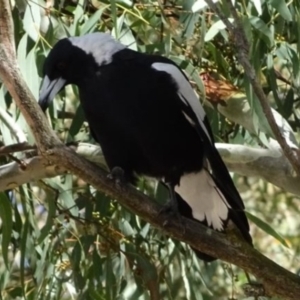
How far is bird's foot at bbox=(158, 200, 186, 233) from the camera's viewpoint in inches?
73.3

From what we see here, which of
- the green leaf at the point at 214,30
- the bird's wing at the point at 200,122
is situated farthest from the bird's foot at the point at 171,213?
the green leaf at the point at 214,30

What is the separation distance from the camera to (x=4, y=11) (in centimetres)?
174

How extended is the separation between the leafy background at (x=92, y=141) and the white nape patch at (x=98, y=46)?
51mm

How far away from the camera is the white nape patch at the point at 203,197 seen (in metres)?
2.20

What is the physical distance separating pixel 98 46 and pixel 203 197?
40cm

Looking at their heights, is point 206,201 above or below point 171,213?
below

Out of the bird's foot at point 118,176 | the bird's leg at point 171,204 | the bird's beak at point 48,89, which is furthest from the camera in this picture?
the bird's beak at point 48,89

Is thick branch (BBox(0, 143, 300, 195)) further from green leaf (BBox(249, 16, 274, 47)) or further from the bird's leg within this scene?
green leaf (BBox(249, 16, 274, 47))

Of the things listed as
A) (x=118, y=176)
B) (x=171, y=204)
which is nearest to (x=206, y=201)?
(x=171, y=204)

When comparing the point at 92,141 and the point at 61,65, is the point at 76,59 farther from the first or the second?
the point at 92,141

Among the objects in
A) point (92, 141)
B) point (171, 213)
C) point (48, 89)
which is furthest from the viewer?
point (92, 141)

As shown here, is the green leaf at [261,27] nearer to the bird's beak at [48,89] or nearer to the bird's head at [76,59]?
the bird's head at [76,59]

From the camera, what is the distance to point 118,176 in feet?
6.47

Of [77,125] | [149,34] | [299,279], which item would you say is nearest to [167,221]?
[299,279]
